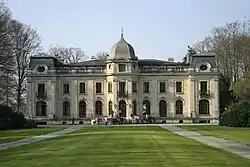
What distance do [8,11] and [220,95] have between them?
149 feet

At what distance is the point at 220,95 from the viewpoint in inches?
3725

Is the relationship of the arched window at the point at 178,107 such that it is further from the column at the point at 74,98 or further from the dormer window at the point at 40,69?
the dormer window at the point at 40,69

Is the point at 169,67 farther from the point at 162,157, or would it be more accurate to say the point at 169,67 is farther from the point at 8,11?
the point at 162,157

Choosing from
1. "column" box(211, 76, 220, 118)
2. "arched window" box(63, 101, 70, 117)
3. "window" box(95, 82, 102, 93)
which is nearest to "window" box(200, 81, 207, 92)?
"column" box(211, 76, 220, 118)

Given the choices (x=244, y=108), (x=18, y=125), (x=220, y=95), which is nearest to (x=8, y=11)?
(x=18, y=125)

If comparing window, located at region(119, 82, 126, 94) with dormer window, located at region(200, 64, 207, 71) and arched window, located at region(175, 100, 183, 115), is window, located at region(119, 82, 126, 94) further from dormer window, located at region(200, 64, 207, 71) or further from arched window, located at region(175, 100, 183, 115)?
dormer window, located at region(200, 64, 207, 71)

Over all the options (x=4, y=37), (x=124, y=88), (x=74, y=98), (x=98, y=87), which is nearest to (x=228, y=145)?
(x=4, y=37)

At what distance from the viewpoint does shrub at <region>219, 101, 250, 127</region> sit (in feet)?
208

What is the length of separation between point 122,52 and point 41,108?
15.5m

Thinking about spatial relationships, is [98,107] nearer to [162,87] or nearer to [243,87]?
[162,87]

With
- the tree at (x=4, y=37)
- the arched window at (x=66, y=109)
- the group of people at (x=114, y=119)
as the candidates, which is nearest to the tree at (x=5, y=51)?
the tree at (x=4, y=37)

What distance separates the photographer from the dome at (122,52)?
90312 mm

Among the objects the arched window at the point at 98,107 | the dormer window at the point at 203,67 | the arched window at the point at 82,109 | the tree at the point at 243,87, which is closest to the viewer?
the tree at the point at 243,87

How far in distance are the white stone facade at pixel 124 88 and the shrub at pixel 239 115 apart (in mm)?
22474
